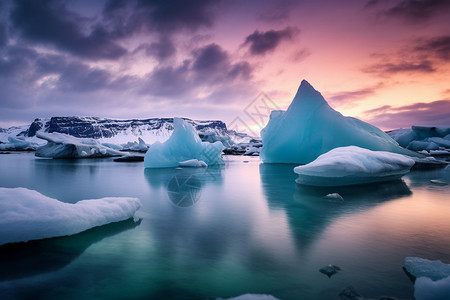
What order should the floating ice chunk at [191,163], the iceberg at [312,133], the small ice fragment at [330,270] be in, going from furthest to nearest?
the floating ice chunk at [191,163], the iceberg at [312,133], the small ice fragment at [330,270]

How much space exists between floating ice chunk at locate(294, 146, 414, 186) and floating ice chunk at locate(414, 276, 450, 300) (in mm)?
4446

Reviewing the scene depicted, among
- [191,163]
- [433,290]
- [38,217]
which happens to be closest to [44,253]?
[38,217]

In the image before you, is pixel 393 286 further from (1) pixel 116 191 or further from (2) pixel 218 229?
(1) pixel 116 191

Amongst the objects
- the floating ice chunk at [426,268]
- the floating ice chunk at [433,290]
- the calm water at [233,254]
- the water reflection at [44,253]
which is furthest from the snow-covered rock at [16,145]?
the floating ice chunk at [433,290]

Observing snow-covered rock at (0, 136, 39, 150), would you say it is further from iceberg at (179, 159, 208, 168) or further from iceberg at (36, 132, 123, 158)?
iceberg at (179, 159, 208, 168)

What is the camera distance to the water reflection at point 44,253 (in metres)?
2.19

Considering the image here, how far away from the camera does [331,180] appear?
684 centimetres

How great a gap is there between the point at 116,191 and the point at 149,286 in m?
5.29

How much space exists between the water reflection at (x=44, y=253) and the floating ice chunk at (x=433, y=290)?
288 cm

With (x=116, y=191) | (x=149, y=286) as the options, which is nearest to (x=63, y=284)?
(x=149, y=286)

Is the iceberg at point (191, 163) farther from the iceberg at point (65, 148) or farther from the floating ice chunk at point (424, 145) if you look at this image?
the floating ice chunk at point (424, 145)

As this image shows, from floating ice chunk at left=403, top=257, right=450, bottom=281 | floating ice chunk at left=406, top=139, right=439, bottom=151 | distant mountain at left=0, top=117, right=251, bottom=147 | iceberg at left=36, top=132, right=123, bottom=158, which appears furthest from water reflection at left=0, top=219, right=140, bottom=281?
distant mountain at left=0, top=117, right=251, bottom=147

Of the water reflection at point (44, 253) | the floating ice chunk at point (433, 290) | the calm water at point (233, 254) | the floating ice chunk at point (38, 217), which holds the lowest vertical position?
the calm water at point (233, 254)

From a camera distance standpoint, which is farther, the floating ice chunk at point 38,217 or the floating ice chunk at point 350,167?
the floating ice chunk at point 350,167
